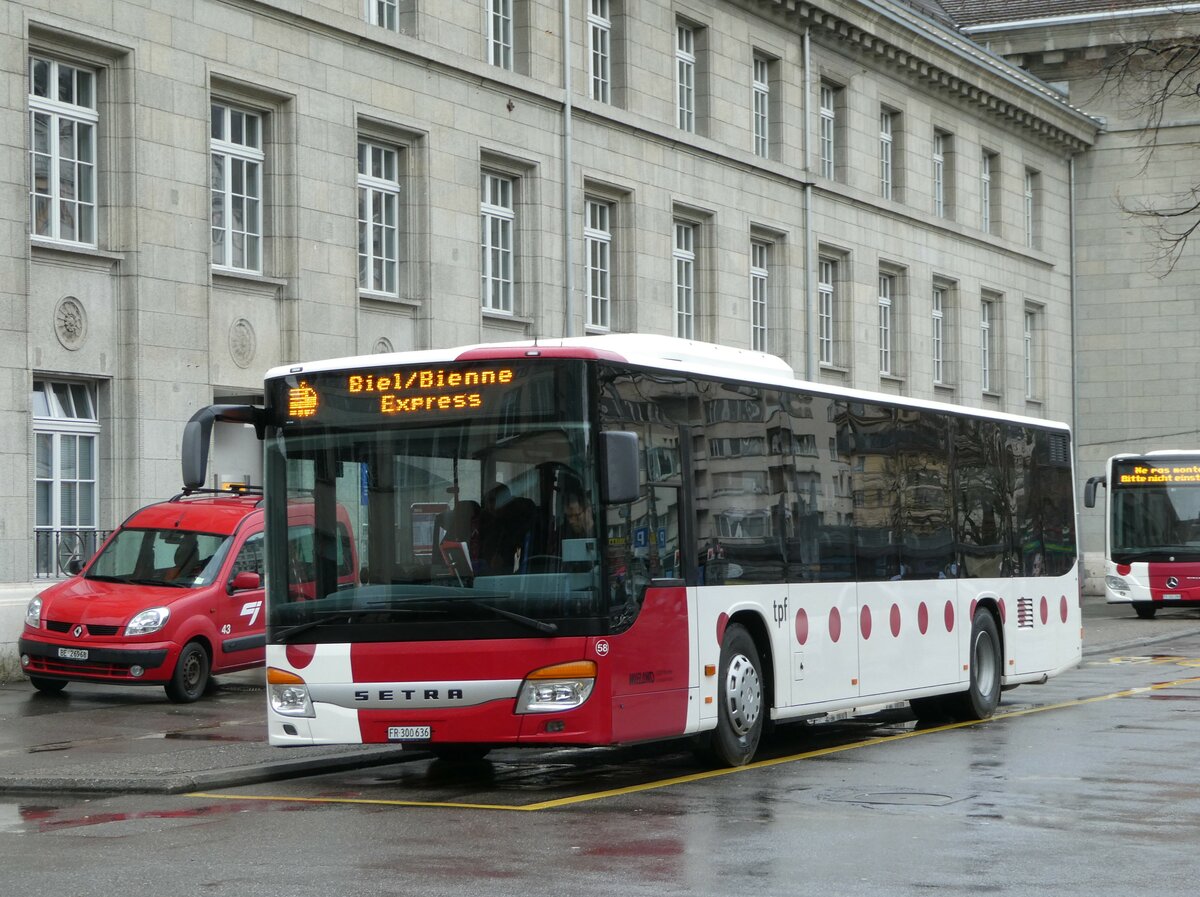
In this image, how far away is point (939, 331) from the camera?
151ft

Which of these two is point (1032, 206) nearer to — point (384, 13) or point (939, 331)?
point (939, 331)

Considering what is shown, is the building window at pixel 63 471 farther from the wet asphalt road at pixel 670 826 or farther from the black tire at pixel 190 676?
the wet asphalt road at pixel 670 826

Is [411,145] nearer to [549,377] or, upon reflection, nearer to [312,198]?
[312,198]

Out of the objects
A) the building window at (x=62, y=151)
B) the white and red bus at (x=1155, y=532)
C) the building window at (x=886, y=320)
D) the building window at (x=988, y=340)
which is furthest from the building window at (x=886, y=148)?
the building window at (x=62, y=151)

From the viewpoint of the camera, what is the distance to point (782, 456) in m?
14.0

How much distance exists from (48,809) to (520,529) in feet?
10.3

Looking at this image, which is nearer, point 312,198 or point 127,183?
point 127,183

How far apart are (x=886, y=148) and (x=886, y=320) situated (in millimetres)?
3682

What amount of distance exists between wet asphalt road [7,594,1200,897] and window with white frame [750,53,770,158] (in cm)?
2392

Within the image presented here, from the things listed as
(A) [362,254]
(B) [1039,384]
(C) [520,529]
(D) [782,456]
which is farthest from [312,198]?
(B) [1039,384]

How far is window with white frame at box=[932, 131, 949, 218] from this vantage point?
45.8 meters

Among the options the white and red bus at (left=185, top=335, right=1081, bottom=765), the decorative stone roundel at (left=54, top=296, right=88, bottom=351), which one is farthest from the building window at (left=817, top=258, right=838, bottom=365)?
the white and red bus at (left=185, top=335, right=1081, bottom=765)

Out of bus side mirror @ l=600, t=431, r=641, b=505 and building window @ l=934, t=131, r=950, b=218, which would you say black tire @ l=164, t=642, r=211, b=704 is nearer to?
bus side mirror @ l=600, t=431, r=641, b=505

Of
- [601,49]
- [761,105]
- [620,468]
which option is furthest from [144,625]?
[761,105]
